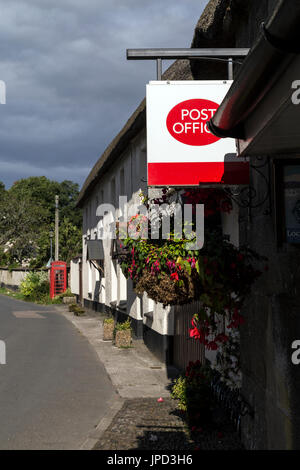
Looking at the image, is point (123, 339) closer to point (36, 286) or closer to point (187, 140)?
point (187, 140)

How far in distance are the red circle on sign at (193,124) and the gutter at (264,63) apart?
1.38 m

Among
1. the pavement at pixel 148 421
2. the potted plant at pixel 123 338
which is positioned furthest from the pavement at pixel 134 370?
the potted plant at pixel 123 338

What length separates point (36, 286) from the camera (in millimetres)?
33438

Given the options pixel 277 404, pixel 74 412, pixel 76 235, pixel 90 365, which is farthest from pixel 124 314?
pixel 76 235

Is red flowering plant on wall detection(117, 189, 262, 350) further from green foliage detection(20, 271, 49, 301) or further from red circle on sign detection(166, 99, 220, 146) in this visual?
green foliage detection(20, 271, 49, 301)

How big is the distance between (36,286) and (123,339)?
2136 cm

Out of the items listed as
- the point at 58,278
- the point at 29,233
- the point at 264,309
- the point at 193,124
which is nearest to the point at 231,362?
the point at 264,309

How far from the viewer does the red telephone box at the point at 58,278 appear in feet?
105

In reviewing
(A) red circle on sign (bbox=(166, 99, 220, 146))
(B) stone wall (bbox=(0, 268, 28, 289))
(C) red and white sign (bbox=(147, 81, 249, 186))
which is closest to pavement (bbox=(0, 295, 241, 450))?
(C) red and white sign (bbox=(147, 81, 249, 186))

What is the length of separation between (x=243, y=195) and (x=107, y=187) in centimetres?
1476

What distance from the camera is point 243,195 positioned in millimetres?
5383

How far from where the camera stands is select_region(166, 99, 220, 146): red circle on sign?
4.92 metres

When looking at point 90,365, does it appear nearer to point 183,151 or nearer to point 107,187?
point 183,151

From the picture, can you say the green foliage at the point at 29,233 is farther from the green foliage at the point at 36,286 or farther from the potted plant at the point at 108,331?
the potted plant at the point at 108,331
